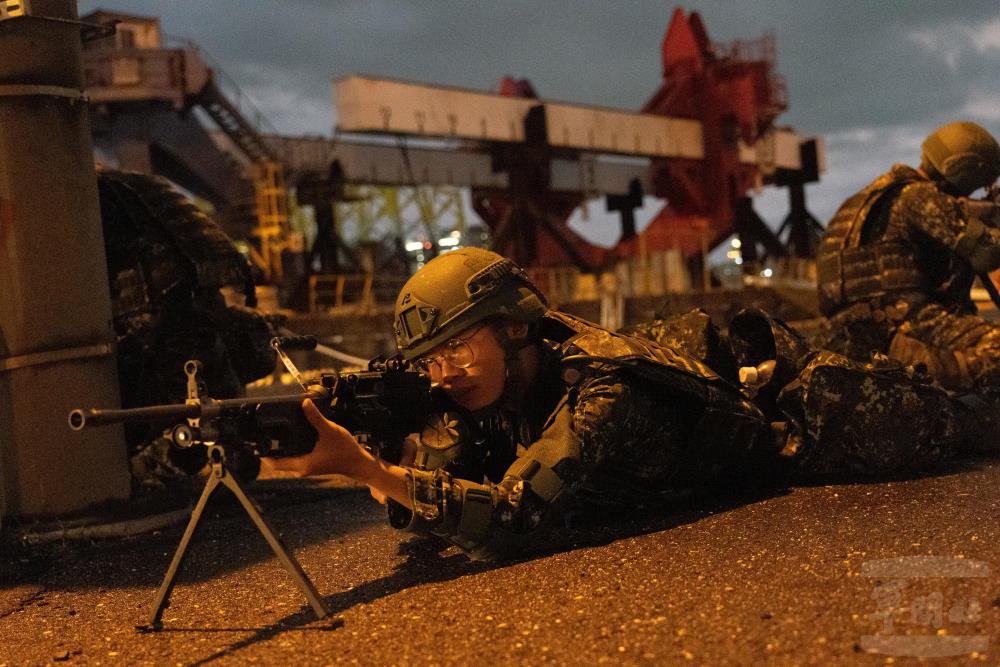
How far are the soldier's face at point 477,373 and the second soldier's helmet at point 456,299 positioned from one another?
0.24 feet

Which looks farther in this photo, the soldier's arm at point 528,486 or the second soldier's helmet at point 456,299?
the second soldier's helmet at point 456,299

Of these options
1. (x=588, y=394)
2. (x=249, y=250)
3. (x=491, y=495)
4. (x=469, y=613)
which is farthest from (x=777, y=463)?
(x=249, y=250)

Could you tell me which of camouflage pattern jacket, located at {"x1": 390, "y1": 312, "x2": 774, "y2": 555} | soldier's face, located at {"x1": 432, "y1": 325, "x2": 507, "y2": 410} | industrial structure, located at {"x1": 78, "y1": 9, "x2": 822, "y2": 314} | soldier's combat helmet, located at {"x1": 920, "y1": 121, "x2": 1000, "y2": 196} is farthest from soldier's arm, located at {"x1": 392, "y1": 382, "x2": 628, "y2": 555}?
industrial structure, located at {"x1": 78, "y1": 9, "x2": 822, "y2": 314}

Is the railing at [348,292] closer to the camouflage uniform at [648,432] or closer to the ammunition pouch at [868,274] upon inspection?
the ammunition pouch at [868,274]

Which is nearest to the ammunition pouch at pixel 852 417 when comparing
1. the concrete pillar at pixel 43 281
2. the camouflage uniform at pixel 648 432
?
the camouflage uniform at pixel 648 432

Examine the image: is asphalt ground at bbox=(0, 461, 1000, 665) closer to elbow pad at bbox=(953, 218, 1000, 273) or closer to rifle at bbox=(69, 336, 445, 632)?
rifle at bbox=(69, 336, 445, 632)

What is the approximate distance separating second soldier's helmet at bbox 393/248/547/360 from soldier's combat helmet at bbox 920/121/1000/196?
11.7ft

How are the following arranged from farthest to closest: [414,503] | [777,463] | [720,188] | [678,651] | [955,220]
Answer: [720,188] → [955,220] → [777,463] → [414,503] → [678,651]

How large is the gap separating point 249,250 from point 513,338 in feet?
68.1

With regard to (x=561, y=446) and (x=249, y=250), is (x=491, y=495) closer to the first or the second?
(x=561, y=446)

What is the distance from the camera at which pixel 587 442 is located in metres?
3.24

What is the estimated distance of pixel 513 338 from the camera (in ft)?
11.2

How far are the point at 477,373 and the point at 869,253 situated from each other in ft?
11.8

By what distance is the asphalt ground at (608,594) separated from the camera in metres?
2.40
